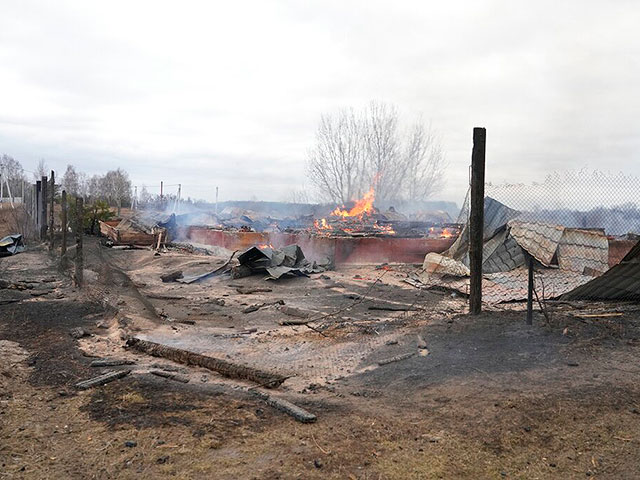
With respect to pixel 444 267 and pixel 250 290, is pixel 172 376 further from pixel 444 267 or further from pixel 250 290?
pixel 444 267

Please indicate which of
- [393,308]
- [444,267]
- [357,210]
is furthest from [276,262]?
[357,210]

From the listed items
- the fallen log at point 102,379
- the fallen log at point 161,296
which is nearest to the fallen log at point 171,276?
the fallen log at point 161,296

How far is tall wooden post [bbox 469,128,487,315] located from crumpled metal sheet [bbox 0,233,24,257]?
18.0m

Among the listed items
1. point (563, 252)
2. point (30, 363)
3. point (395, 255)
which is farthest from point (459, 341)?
point (395, 255)

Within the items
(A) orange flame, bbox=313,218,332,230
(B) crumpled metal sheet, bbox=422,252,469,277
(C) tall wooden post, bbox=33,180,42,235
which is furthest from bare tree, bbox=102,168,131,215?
(B) crumpled metal sheet, bbox=422,252,469,277

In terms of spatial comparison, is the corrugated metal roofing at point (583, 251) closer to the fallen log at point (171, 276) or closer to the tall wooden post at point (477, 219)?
the tall wooden post at point (477, 219)

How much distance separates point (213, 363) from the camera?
5832 millimetres

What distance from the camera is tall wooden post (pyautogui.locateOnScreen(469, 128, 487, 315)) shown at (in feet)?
24.1

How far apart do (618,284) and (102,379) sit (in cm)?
730

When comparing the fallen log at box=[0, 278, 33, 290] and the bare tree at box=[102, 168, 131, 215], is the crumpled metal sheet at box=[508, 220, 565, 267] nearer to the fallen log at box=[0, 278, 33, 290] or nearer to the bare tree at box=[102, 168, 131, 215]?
the fallen log at box=[0, 278, 33, 290]

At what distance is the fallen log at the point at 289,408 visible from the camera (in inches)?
166

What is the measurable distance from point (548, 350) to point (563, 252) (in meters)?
8.27

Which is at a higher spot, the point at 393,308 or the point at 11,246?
the point at 11,246

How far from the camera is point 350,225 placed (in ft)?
75.6
